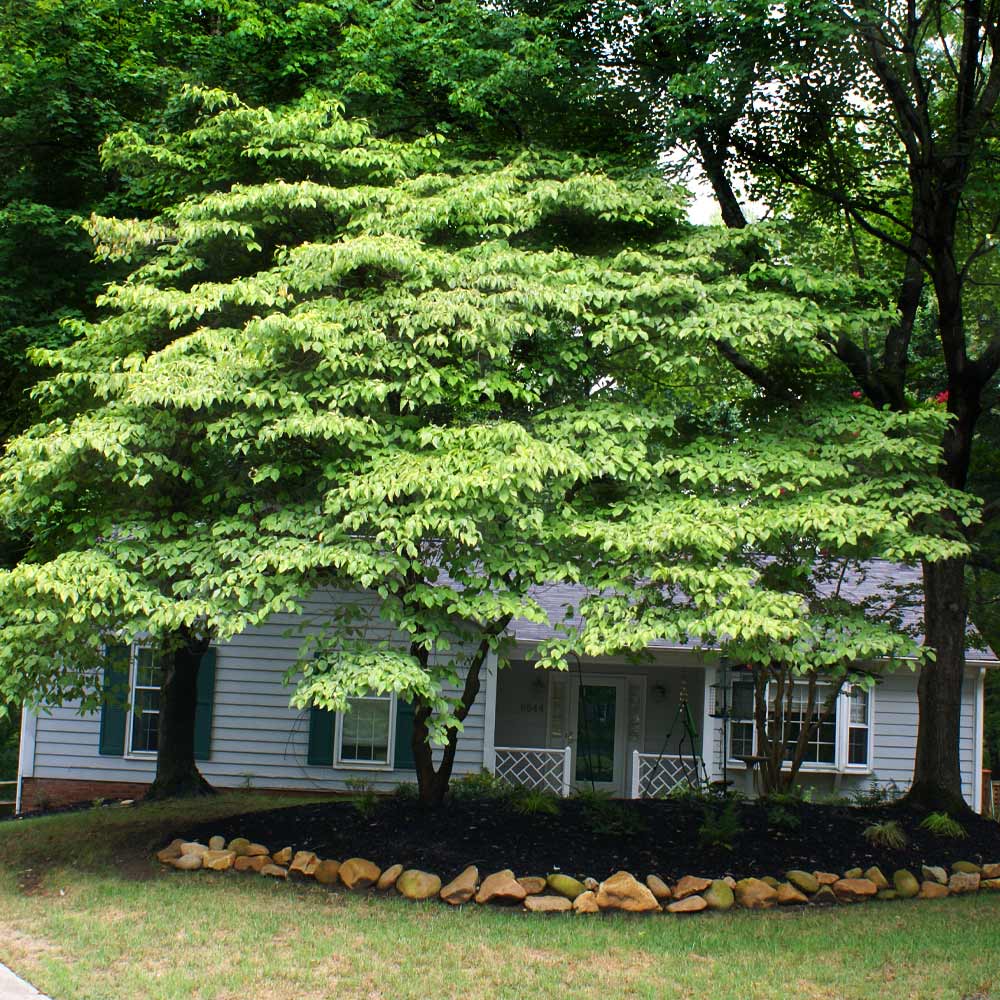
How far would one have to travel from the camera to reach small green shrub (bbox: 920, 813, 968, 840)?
10047 mm

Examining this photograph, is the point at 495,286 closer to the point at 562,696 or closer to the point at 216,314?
the point at 216,314

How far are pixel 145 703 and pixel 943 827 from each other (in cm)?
1018

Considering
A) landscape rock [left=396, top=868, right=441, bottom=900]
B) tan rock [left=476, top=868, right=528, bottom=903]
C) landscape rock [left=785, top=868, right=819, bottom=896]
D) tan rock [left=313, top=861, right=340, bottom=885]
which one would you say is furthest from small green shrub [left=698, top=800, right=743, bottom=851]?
tan rock [left=313, top=861, right=340, bottom=885]

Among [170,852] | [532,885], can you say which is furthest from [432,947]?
[170,852]

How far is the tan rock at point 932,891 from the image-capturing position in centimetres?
891

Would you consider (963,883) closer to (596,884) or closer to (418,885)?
(596,884)

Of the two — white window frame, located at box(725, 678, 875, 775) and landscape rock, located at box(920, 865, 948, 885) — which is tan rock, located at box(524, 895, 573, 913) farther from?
white window frame, located at box(725, 678, 875, 775)

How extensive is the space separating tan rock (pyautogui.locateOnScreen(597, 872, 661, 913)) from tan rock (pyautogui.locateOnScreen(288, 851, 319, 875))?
8.16 feet

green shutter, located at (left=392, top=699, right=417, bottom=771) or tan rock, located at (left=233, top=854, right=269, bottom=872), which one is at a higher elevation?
green shutter, located at (left=392, top=699, right=417, bottom=771)

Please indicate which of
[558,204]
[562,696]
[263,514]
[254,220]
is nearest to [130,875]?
[263,514]

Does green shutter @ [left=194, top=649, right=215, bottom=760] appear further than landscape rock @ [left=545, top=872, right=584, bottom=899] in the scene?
Yes

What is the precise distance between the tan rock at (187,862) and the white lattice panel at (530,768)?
18.0 feet

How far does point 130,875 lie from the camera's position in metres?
8.99

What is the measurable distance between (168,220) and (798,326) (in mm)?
5672
